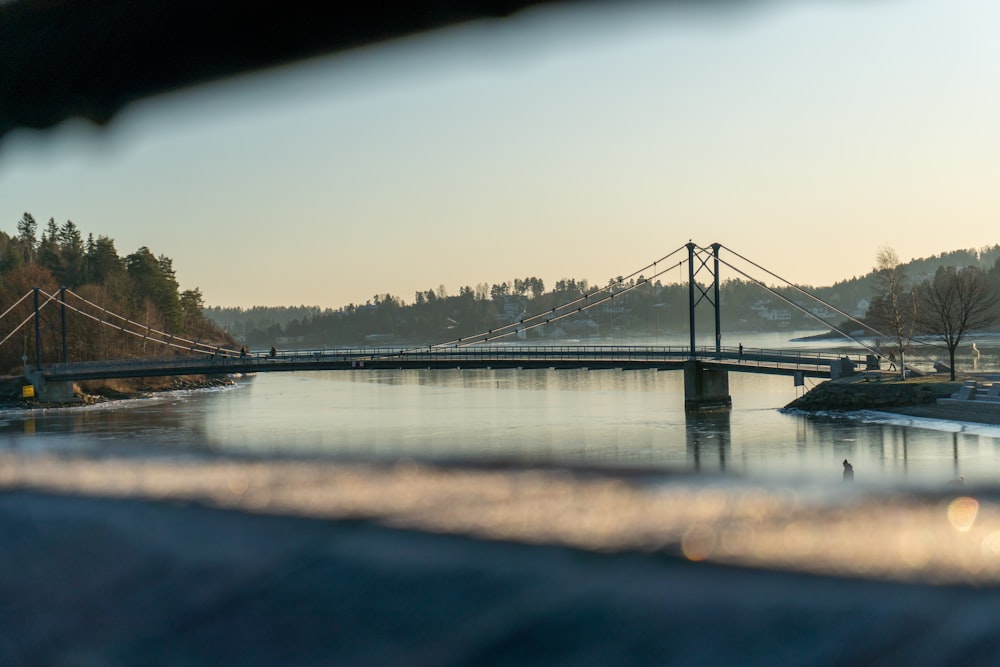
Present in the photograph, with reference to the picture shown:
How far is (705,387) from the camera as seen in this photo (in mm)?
44188

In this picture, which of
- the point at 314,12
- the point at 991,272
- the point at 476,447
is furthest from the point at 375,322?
the point at 314,12

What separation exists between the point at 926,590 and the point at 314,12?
Result: 7.07 feet

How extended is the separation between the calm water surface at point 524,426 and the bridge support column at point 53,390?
2.07 meters

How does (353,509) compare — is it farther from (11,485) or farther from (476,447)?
(476,447)

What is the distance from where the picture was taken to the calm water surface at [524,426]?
51.8 feet

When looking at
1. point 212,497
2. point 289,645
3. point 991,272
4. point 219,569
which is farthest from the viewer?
point 991,272

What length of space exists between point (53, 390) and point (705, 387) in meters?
34.7

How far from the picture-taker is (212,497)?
188 centimetres

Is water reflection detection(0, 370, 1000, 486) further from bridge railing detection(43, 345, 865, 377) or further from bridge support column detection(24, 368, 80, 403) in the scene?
bridge support column detection(24, 368, 80, 403)

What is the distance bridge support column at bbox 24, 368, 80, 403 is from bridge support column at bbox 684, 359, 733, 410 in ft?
108

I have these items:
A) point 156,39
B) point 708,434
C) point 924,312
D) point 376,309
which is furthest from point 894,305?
point 376,309

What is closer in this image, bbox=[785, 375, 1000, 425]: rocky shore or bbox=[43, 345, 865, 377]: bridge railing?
bbox=[785, 375, 1000, 425]: rocky shore

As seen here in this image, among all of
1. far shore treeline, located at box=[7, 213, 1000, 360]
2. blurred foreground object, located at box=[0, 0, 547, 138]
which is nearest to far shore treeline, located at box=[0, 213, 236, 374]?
far shore treeline, located at box=[7, 213, 1000, 360]

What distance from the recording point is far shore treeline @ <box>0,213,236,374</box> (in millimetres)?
63688
